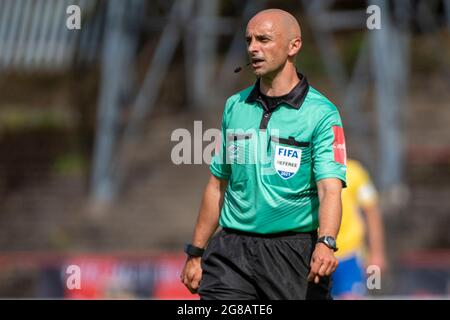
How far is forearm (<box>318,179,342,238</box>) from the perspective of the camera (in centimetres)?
517

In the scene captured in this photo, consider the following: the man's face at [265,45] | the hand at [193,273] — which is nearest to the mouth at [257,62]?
the man's face at [265,45]

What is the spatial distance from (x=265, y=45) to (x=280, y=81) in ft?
0.77

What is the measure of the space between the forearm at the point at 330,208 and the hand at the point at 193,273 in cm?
80

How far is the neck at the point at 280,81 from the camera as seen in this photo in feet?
18.0

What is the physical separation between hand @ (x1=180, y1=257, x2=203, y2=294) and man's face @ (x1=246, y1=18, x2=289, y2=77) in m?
1.07

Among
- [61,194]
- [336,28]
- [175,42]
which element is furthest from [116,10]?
[336,28]

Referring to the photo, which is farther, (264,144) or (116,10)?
(116,10)

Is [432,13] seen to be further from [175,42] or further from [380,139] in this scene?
[175,42]

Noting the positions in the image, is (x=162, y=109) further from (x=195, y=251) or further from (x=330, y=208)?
(x=330, y=208)

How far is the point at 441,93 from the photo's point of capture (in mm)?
21688

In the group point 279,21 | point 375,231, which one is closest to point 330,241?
point 279,21

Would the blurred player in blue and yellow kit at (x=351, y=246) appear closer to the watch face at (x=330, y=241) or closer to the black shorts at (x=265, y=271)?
the black shorts at (x=265, y=271)
